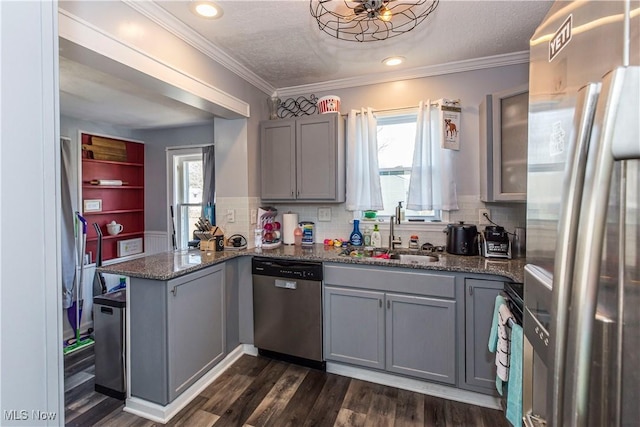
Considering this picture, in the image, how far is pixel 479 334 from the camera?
207cm

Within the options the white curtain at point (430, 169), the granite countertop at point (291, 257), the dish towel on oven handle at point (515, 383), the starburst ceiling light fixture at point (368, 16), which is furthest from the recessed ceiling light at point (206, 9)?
the dish towel on oven handle at point (515, 383)

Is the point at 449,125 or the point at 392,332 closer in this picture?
the point at 392,332

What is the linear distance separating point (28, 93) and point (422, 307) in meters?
2.28

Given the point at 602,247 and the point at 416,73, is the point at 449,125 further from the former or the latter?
the point at 602,247

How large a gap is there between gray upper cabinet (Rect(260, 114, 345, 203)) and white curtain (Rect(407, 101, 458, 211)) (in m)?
0.68

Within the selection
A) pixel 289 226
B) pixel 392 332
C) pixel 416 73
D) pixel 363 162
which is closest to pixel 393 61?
pixel 416 73

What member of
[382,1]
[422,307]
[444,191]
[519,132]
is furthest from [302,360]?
[382,1]

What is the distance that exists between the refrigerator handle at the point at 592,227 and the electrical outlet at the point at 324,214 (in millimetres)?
2657

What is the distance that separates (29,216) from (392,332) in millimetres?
2177

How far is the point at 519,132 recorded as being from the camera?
2074 millimetres

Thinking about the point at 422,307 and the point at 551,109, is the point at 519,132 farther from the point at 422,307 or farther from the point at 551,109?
the point at 551,109

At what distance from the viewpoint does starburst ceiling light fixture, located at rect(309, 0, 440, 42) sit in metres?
1.72

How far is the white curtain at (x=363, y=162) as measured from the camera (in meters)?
2.88

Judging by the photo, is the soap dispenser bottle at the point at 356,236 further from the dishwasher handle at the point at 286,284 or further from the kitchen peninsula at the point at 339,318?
the dishwasher handle at the point at 286,284
